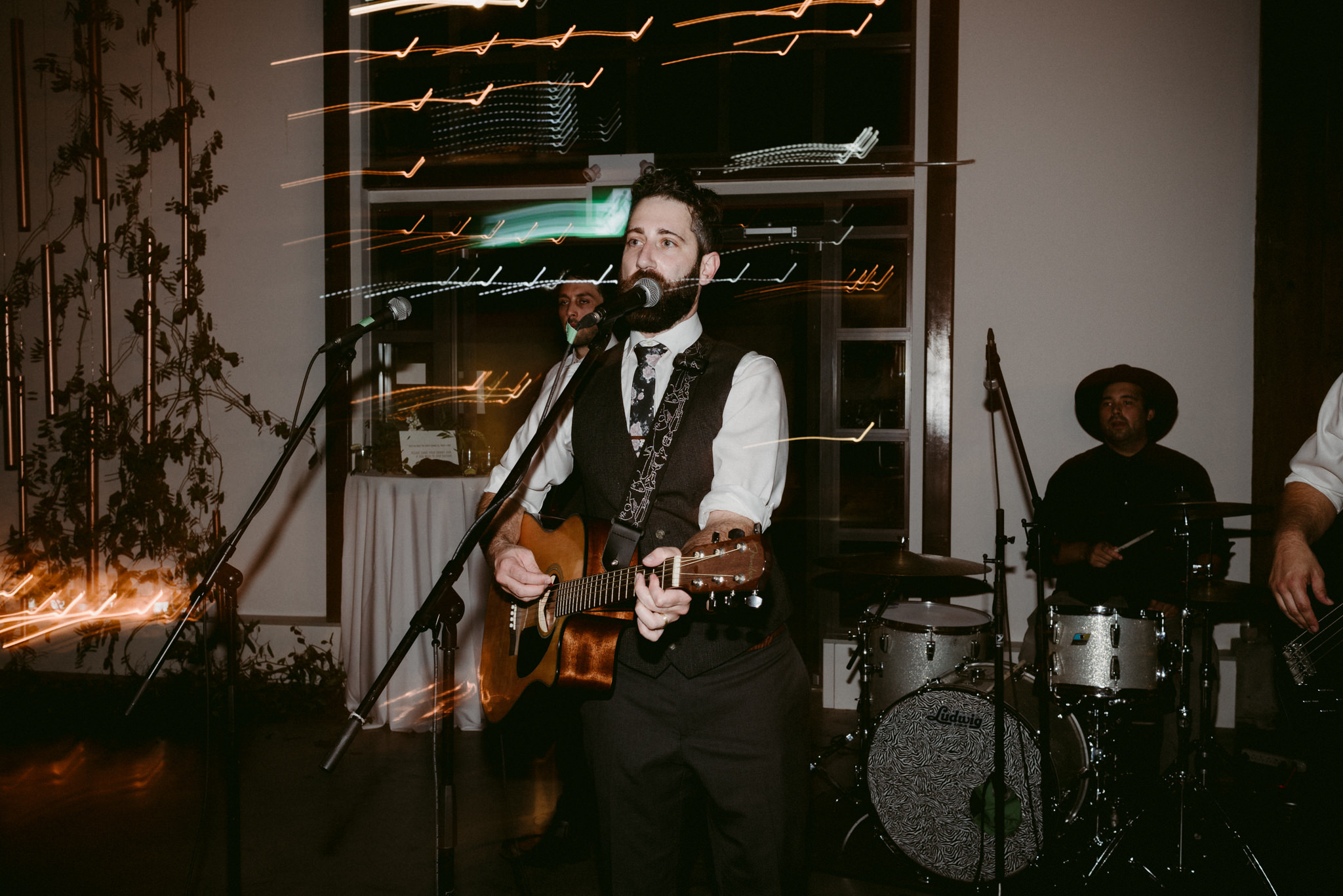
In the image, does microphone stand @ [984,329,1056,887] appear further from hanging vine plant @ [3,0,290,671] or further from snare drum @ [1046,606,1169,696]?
hanging vine plant @ [3,0,290,671]

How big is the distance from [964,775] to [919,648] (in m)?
0.49

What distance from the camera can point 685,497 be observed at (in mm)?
1860

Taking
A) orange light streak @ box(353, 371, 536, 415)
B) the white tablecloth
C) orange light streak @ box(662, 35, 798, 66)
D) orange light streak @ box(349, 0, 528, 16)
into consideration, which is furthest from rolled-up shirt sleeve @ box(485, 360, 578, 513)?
orange light streak @ box(349, 0, 528, 16)

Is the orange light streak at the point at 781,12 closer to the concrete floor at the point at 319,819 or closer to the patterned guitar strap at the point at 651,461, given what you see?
the patterned guitar strap at the point at 651,461

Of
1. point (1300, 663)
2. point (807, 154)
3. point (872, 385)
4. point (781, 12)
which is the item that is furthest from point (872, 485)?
point (1300, 663)

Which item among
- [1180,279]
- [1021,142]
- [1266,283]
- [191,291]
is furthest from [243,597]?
[1266,283]

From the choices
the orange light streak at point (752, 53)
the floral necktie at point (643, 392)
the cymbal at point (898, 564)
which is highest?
the orange light streak at point (752, 53)

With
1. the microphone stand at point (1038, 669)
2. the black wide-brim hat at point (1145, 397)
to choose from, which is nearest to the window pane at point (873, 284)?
the black wide-brim hat at point (1145, 397)

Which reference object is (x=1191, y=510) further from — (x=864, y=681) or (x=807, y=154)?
(x=807, y=154)

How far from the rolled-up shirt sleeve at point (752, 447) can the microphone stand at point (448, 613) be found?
329mm

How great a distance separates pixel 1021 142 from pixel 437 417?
389 cm

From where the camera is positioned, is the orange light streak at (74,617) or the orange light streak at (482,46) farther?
the orange light streak at (74,617)

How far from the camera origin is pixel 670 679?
1.82 meters

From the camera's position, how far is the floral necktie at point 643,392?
1953 mm
